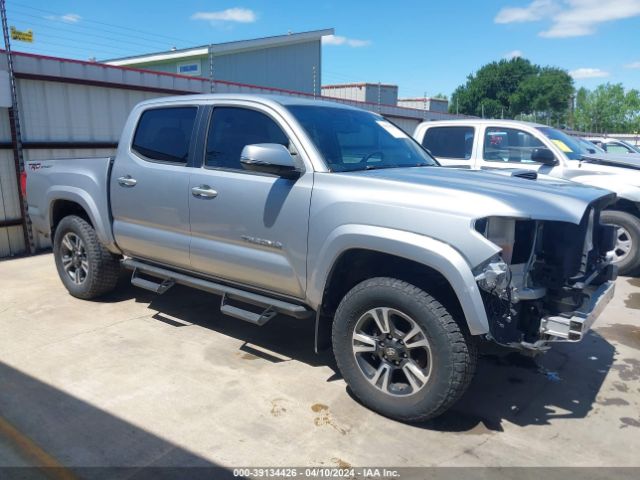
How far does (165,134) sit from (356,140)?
176 cm

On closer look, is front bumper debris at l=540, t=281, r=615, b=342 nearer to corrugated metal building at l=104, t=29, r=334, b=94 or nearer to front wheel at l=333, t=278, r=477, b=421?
front wheel at l=333, t=278, r=477, b=421

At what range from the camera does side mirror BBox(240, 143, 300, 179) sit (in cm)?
351

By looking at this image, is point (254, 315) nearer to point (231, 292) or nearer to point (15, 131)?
point (231, 292)

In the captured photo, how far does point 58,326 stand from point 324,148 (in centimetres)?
305

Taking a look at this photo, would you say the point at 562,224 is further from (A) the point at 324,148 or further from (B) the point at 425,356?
(A) the point at 324,148

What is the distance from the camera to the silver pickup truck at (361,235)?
3037mm

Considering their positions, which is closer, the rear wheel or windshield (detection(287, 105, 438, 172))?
windshield (detection(287, 105, 438, 172))

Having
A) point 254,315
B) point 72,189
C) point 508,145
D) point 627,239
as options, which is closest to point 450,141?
point 508,145

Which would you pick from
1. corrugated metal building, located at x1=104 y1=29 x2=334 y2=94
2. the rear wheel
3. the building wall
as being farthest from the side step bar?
the building wall

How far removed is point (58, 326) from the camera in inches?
194

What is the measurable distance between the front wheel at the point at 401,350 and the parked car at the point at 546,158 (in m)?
3.99

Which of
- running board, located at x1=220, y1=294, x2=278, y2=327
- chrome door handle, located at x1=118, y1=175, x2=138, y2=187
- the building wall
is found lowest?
running board, located at x1=220, y1=294, x2=278, y2=327

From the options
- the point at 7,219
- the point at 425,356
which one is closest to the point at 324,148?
the point at 425,356

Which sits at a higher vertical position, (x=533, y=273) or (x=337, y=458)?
(x=533, y=273)
